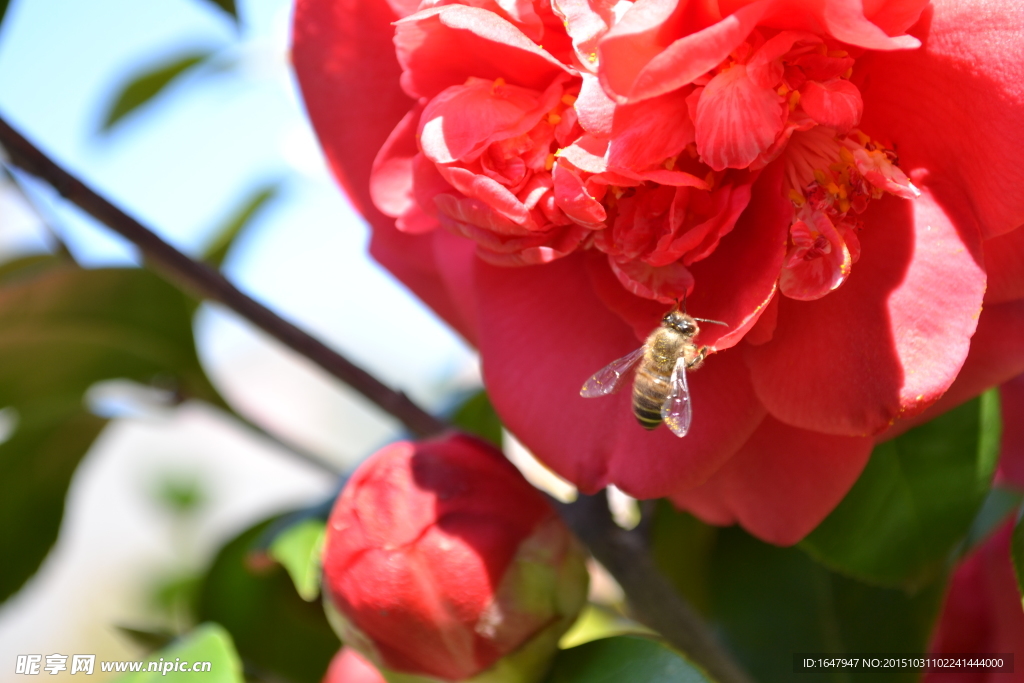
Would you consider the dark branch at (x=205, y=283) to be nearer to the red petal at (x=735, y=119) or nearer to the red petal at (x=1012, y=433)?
the red petal at (x=735, y=119)

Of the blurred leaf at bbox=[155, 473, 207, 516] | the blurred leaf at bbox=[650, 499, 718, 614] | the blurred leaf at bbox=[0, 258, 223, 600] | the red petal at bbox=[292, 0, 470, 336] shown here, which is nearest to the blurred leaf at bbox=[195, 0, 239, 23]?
the red petal at bbox=[292, 0, 470, 336]

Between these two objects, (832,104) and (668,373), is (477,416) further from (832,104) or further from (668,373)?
(832,104)

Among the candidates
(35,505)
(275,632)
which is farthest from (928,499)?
(35,505)

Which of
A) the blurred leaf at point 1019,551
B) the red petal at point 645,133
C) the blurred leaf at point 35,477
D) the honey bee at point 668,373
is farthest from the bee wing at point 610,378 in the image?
the blurred leaf at point 35,477

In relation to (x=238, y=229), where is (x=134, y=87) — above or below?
above

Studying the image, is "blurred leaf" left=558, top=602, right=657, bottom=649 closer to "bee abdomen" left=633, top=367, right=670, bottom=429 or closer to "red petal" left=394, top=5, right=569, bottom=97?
"bee abdomen" left=633, top=367, right=670, bottom=429

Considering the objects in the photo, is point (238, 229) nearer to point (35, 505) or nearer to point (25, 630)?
point (35, 505)

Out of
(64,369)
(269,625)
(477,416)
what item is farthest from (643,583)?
(64,369)
